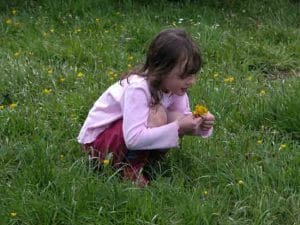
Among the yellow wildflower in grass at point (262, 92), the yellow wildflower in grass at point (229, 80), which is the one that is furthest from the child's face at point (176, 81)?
the yellow wildflower in grass at point (229, 80)

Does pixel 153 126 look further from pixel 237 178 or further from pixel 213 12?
pixel 213 12

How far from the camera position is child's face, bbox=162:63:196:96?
368 centimetres

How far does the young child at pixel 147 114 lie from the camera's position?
12.0 feet

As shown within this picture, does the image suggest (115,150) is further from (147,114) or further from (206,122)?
(206,122)

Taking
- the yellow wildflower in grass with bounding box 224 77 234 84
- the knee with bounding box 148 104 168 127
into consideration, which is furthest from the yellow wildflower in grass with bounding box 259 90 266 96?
the knee with bounding box 148 104 168 127

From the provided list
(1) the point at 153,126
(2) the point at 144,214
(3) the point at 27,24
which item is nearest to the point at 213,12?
(3) the point at 27,24

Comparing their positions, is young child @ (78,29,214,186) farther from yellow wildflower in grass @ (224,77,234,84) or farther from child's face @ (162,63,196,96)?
yellow wildflower in grass @ (224,77,234,84)

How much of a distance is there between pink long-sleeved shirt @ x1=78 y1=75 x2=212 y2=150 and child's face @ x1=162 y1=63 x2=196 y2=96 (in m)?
0.10

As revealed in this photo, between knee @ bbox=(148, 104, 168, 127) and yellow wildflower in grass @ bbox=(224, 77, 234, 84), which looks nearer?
knee @ bbox=(148, 104, 168, 127)

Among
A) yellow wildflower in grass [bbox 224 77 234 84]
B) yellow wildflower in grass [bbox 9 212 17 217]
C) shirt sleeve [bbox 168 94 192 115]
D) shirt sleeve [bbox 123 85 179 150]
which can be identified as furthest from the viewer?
yellow wildflower in grass [bbox 224 77 234 84]

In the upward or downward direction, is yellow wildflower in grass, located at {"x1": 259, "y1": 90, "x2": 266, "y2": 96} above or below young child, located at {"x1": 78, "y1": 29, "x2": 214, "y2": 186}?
below

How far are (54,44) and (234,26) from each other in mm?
1867

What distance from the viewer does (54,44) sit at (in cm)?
609

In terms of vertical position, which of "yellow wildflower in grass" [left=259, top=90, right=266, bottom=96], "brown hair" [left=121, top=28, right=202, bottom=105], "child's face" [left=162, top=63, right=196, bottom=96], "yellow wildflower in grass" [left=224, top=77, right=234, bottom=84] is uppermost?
"brown hair" [left=121, top=28, right=202, bottom=105]
